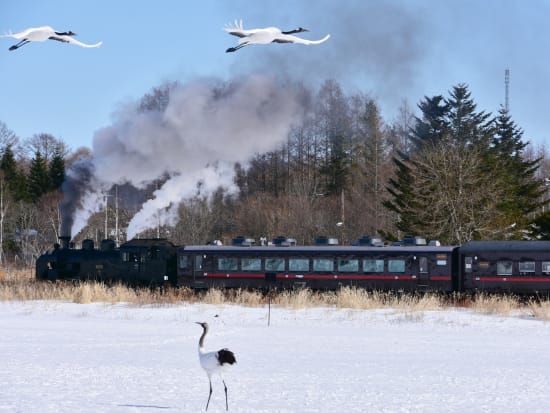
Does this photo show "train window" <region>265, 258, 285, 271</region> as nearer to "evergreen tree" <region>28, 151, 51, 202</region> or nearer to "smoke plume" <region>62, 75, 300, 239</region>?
"smoke plume" <region>62, 75, 300, 239</region>

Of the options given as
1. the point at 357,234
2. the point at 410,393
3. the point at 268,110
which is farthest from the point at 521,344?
the point at 357,234

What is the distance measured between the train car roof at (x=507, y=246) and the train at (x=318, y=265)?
44 millimetres

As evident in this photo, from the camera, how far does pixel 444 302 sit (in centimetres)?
3744

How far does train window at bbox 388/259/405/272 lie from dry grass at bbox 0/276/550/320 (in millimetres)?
1129

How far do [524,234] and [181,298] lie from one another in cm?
2956

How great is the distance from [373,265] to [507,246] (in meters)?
5.93

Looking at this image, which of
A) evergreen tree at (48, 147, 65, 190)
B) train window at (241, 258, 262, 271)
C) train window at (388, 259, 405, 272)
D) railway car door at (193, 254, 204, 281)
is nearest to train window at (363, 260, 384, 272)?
train window at (388, 259, 405, 272)

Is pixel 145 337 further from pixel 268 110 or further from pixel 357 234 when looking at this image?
pixel 357 234

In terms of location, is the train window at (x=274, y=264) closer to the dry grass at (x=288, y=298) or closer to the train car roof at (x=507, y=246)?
the dry grass at (x=288, y=298)

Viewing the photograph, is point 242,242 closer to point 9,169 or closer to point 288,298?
point 288,298

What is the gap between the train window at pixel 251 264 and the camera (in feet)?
134

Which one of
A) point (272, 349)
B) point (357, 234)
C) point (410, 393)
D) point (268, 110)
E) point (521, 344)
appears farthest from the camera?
point (357, 234)

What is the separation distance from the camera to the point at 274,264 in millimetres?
40594

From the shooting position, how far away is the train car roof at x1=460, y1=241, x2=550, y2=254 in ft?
123
